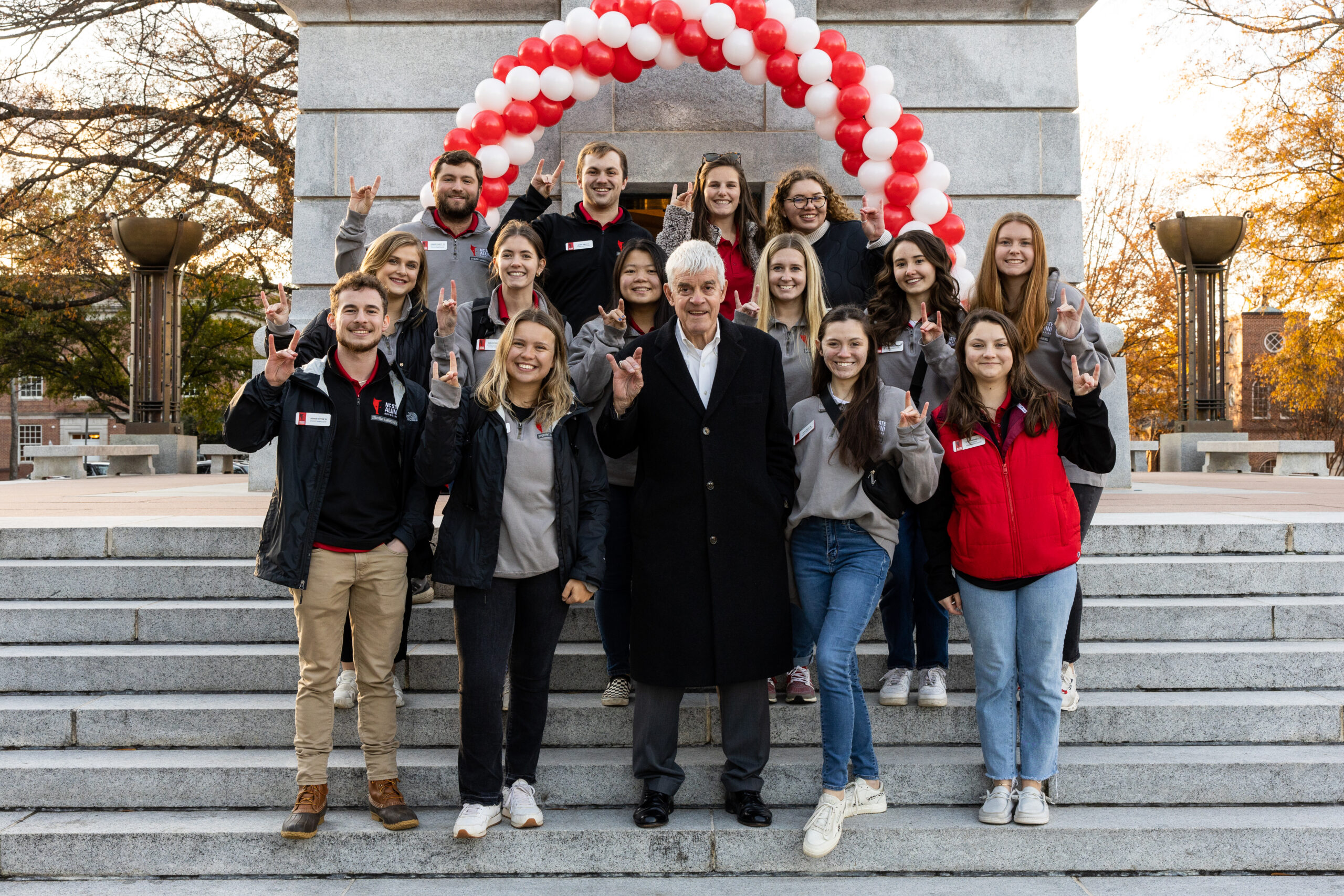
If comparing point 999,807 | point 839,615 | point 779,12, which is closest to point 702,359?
point 839,615

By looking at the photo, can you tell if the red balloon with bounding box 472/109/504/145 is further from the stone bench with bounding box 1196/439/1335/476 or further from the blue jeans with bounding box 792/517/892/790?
the stone bench with bounding box 1196/439/1335/476

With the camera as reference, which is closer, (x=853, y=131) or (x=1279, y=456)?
(x=853, y=131)

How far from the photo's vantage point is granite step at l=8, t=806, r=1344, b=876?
3668 mm

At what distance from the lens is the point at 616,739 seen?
4.32m

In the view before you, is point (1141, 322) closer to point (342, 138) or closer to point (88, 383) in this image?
point (342, 138)

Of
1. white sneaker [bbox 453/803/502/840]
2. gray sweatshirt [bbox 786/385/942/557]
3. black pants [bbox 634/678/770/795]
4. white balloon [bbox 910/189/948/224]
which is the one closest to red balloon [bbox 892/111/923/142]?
white balloon [bbox 910/189/948/224]

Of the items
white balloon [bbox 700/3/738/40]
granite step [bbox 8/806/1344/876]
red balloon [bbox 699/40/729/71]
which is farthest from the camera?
red balloon [bbox 699/40/729/71]

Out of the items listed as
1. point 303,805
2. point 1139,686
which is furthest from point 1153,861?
point 303,805

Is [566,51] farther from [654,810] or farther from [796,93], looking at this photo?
[654,810]

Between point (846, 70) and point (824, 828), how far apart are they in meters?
5.63

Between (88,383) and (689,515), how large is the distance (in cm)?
3118

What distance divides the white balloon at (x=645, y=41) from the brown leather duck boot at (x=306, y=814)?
18.4ft

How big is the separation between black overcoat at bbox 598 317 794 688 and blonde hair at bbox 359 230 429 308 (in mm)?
1372

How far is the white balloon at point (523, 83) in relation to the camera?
712cm
